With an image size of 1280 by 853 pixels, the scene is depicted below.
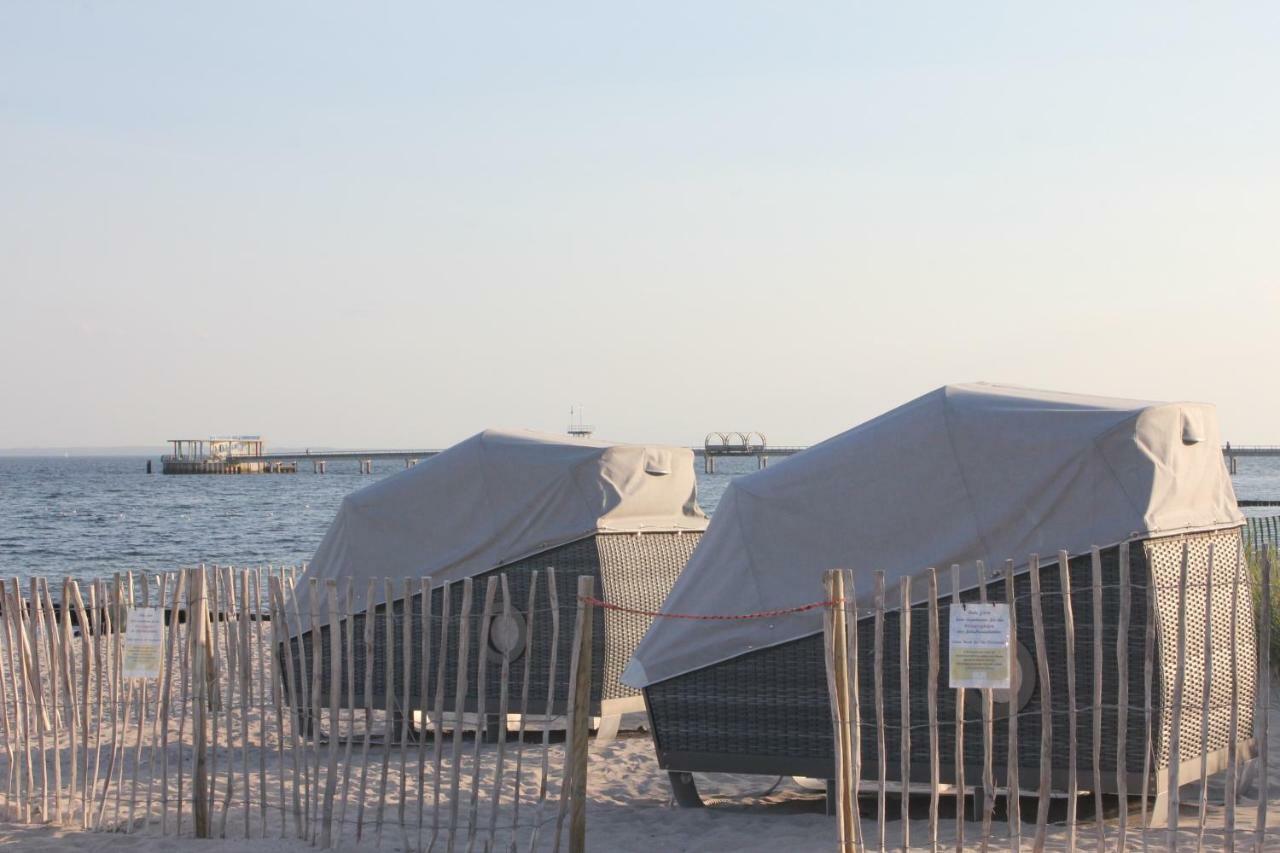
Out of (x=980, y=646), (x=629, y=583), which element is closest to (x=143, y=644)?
(x=629, y=583)

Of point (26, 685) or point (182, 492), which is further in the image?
point (182, 492)

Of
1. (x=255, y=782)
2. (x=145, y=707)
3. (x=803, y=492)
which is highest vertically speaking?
(x=803, y=492)

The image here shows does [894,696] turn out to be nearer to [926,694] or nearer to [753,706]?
[926,694]


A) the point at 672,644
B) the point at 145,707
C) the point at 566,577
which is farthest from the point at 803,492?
the point at 145,707

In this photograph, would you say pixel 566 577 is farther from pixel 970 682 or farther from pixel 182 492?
pixel 182 492

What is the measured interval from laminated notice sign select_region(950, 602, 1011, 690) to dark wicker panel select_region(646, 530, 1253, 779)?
0.34 m

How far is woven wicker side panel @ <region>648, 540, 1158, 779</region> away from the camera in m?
7.06

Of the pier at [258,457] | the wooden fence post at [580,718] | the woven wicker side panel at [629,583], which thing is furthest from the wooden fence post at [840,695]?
the pier at [258,457]

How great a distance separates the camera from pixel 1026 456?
7.55 metres

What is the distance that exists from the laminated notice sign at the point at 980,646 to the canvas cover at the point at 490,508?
14.1 ft

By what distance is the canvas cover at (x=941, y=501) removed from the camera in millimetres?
7332

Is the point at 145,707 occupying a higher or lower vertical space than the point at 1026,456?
lower

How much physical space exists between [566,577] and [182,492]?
295 feet

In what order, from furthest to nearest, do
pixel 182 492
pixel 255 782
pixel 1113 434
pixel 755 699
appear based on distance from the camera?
pixel 182 492, pixel 255 782, pixel 755 699, pixel 1113 434
